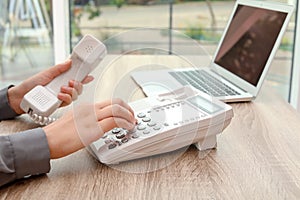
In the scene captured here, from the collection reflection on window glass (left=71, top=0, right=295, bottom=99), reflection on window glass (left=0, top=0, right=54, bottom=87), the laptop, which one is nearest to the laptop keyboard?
the laptop

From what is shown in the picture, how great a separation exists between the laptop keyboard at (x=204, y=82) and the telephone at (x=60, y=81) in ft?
0.89

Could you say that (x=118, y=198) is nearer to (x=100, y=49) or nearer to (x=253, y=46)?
(x=100, y=49)

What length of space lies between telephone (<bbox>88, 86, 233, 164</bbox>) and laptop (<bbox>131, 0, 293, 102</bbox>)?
231mm

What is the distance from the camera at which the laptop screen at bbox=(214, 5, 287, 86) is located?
1.29m

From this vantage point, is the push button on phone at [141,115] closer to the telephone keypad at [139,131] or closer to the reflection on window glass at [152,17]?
the telephone keypad at [139,131]

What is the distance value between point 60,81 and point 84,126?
27 centimetres

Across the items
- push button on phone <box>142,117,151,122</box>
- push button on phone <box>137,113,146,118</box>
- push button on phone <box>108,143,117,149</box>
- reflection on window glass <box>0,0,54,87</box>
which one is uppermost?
push button on phone <box>137,113,146,118</box>

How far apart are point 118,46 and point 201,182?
34.7 inches

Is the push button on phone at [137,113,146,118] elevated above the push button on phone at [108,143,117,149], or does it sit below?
above

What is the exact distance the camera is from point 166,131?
0.84m

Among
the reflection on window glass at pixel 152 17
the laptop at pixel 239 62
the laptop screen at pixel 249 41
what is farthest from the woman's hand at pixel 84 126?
the reflection on window glass at pixel 152 17

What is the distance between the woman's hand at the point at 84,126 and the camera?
2.66ft

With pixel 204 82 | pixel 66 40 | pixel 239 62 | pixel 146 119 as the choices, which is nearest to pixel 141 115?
pixel 146 119

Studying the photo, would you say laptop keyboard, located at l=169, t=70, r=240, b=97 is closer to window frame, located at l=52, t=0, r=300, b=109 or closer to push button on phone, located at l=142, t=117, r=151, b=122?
push button on phone, located at l=142, t=117, r=151, b=122
